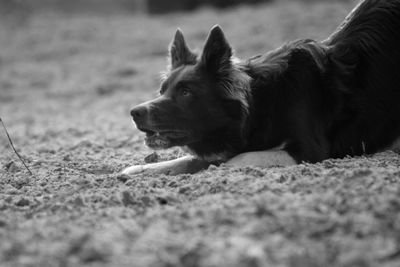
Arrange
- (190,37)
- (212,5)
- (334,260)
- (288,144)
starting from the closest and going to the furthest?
1. (334,260)
2. (288,144)
3. (190,37)
4. (212,5)

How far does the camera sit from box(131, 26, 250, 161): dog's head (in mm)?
5953

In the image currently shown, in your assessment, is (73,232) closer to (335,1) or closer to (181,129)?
(181,129)

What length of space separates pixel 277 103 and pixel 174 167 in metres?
1.19

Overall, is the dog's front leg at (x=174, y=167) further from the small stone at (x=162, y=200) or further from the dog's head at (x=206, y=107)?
the small stone at (x=162, y=200)

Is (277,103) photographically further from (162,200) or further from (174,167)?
(162,200)

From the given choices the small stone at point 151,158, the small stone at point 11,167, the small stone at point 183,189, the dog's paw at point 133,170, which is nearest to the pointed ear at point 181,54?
the small stone at point 151,158

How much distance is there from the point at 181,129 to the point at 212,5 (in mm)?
20182

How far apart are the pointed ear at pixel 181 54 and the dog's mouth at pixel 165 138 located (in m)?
0.86

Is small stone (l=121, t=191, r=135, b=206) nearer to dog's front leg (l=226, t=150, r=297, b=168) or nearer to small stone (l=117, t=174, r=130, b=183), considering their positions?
small stone (l=117, t=174, r=130, b=183)

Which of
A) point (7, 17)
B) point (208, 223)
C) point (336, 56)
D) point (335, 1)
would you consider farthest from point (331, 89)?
point (7, 17)

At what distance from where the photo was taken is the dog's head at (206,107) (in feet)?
19.5

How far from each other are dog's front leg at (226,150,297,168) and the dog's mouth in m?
0.51

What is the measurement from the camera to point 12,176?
19.2 ft

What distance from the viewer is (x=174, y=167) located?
20.1ft
